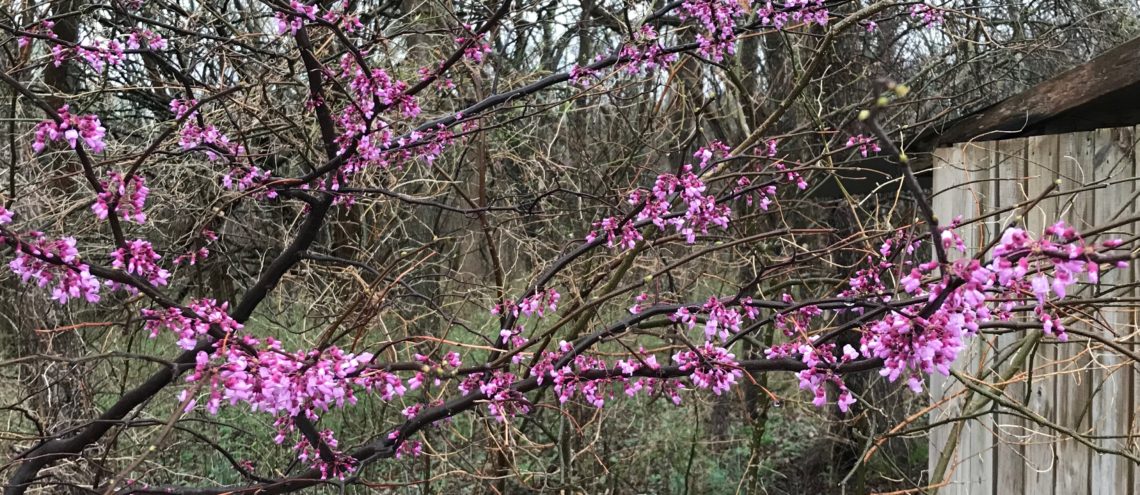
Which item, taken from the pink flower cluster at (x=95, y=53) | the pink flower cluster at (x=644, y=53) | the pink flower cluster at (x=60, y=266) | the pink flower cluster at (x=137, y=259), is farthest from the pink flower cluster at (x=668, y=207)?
the pink flower cluster at (x=95, y=53)

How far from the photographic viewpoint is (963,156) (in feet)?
11.0

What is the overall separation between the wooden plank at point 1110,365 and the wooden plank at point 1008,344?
286mm

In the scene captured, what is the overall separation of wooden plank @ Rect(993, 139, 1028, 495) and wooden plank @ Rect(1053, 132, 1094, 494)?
150 mm

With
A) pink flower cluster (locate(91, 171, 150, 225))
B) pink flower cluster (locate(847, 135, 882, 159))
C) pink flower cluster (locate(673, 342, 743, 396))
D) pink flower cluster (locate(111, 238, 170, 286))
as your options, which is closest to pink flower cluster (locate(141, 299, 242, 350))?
pink flower cluster (locate(111, 238, 170, 286))

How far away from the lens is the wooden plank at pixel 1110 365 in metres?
2.80

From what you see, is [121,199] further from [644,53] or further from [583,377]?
[644,53]

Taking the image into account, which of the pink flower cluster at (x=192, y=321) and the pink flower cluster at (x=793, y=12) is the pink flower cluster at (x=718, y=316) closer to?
the pink flower cluster at (x=192, y=321)

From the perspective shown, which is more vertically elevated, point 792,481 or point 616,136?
point 616,136

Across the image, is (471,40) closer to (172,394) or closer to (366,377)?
(366,377)

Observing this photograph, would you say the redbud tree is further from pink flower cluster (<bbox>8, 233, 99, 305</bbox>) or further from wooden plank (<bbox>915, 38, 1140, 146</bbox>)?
wooden plank (<bbox>915, 38, 1140, 146</bbox>)

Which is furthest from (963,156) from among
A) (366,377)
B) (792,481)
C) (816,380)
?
(792,481)

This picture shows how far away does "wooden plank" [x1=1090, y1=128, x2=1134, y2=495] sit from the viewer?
2.80 metres

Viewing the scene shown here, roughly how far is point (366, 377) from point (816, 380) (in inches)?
40.5

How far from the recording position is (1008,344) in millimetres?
3248
